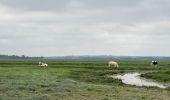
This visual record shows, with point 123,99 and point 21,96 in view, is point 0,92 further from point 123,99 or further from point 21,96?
point 123,99

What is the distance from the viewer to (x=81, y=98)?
89.1ft

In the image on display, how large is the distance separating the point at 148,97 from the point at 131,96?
1246mm

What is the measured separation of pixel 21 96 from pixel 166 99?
967 centimetres

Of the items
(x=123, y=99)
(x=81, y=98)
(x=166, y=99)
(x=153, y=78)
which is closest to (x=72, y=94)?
(x=81, y=98)

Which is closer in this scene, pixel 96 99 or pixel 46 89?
pixel 96 99

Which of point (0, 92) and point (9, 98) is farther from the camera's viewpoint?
point (0, 92)

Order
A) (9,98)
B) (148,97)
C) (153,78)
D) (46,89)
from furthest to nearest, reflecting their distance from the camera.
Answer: (153,78) → (46,89) → (148,97) → (9,98)

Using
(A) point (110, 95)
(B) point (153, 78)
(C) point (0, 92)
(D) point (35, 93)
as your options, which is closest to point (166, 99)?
(A) point (110, 95)

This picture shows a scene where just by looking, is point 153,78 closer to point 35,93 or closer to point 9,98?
point 35,93

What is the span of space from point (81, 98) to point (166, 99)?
568cm

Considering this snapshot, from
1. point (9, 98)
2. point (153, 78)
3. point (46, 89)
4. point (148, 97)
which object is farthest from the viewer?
point (153, 78)

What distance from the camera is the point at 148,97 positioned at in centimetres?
2834

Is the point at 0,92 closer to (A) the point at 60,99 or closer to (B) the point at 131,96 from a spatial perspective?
(A) the point at 60,99

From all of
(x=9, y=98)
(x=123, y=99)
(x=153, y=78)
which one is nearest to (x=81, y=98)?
(x=123, y=99)
